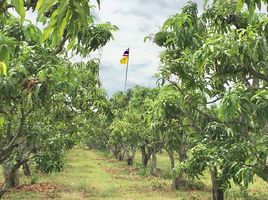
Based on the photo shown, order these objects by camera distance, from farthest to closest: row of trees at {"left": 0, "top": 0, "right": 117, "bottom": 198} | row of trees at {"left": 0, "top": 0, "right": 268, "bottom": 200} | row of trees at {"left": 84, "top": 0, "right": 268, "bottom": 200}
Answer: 1. row of trees at {"left": 84, "top": 0, "right": 268, "bottom": 200}
2. row of trees at {"left": 0, "top": 0, "right": 268, "bottom": 200}
3. row of trees at {"left": 0, "top": 0, "right": 117, "bottom": 198}

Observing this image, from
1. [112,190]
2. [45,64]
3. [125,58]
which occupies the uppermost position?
[125,58]

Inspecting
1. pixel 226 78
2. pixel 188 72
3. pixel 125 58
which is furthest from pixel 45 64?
pixel 125 58

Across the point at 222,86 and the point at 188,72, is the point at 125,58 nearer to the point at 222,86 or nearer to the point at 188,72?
the point at 222,86

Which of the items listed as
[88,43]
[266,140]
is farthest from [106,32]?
[266,140]

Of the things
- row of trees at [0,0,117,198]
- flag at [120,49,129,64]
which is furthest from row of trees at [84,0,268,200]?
flag at [120,49,129,64]

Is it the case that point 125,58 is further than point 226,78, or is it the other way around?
point 125,58

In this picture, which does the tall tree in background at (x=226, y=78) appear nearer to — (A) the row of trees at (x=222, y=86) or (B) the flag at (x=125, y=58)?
(A) the row of trees at (x=222, y=86)

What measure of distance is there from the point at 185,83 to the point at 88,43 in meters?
2.02

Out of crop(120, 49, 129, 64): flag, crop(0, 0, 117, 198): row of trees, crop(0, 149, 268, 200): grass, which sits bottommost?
crop(0, 149, 268, 200): grass

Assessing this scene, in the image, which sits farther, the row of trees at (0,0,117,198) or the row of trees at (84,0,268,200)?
the row of trees at (84,0,268,200)

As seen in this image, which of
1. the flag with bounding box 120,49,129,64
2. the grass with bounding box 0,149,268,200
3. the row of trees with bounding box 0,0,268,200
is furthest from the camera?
the flag with bounding box 120,49,129,64

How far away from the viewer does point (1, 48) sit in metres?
2.67

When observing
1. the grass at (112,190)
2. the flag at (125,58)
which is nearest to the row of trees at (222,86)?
the grass at (112,190)

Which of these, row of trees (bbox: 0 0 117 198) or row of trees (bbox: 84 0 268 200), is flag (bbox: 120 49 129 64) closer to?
row of trees (bbox: 0 0 117 198)
